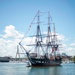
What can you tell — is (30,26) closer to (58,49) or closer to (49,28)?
(49,28)

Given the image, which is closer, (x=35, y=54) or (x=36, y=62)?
(x=36, y=62)

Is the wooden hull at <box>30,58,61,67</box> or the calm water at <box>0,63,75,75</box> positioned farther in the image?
the wooden hull at <box>30,58,61,67</box>

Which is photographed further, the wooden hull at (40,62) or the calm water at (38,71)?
the wooden hull at (40,62)

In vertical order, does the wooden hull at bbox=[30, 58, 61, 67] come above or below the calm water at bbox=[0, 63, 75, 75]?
above

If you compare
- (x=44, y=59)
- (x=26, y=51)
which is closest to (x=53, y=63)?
(x=44, y=59)

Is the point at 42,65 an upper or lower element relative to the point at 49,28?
lower

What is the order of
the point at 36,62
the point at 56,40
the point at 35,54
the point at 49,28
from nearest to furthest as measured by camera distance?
the point at 36,62, the point at 35,54, the point at 49,28, the point at 56,40

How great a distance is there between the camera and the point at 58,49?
15225 centimetres

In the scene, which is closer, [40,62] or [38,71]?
[38,71]

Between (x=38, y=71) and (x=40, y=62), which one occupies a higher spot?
Result: (x=40, y=62)

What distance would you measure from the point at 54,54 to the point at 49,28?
17222mm

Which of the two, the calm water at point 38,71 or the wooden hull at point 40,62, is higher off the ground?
the wooden hull at point 40,62

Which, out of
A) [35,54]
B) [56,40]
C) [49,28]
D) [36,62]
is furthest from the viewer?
[56,40]

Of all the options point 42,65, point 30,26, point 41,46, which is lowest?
point 42,65
